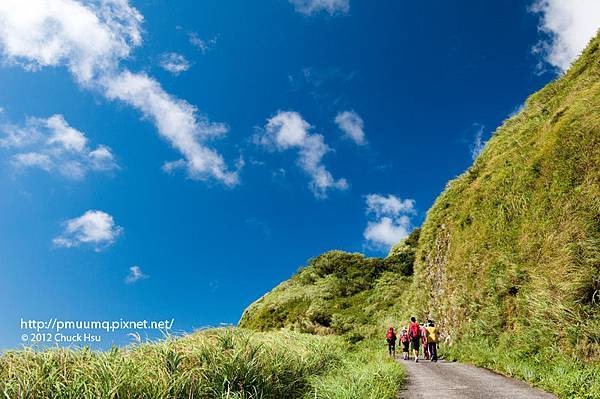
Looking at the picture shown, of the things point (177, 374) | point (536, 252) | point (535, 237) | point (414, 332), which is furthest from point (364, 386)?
point (414, 332)

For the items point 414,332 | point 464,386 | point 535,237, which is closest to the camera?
point 464,386

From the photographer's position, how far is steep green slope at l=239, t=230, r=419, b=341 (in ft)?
121

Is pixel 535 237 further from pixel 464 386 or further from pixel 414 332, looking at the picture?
pixel 414 332

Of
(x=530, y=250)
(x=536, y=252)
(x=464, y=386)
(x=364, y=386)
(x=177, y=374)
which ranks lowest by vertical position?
(x=464, y=386)

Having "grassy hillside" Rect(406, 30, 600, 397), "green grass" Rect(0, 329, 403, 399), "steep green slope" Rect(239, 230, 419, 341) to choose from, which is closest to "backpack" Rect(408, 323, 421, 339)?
"grassy hillside" Rect(406, 30, 600, 397)

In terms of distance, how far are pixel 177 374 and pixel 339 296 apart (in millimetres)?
36211

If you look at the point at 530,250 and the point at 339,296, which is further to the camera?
the point at 339,296

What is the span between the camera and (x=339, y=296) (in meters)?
43.4

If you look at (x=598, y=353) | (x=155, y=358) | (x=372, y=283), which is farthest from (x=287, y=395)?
(x=372, y=283)

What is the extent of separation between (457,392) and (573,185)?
27.5ft

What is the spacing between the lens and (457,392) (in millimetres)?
10602

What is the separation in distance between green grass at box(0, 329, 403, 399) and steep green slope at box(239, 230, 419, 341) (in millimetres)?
21831

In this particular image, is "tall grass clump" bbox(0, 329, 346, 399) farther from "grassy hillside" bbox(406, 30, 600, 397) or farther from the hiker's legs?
the hiker's legs

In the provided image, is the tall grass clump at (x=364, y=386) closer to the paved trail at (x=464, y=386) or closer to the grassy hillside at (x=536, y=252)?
the paved trail at (x=464, y=386)
